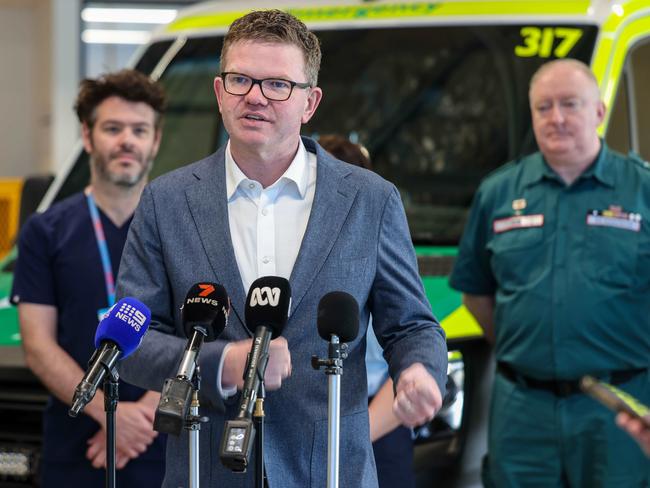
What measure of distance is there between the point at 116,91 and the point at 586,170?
1604 mm

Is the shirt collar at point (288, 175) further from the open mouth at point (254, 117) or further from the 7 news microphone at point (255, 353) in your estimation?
the 7 news microphone at point (255, 353)

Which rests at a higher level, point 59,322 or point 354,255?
point 354,255

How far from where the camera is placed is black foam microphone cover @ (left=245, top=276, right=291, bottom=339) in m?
2.59

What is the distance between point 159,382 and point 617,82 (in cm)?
289

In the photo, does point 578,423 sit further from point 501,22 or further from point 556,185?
point 501,22

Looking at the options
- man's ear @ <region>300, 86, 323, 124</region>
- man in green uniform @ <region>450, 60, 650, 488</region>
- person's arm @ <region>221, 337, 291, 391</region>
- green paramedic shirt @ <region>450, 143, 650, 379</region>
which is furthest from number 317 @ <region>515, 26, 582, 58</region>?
person's arm @ <region>221, 337, 291, 391</region>

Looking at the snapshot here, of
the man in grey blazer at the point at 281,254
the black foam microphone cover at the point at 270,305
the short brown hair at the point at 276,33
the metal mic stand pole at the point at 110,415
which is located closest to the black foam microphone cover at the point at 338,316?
the black foam microphone cover at the point at 270,305

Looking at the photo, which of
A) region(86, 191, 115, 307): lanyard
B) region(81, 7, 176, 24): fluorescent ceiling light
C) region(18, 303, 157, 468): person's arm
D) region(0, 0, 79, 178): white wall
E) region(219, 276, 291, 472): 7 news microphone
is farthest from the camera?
region(0, 0, 79, 178): white wall

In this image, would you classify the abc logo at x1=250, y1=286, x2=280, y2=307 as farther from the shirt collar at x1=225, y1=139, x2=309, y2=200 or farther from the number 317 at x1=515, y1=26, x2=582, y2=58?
the number 317 at x1=515, y1=26, x2=582, y2=58

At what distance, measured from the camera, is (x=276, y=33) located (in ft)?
9.57

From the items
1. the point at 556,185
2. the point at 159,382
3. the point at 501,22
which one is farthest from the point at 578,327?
the point at 159,382

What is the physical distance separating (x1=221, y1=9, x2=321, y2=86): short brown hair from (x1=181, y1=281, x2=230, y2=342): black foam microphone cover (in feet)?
1.87

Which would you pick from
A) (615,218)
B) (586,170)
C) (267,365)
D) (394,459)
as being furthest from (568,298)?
(267,365)

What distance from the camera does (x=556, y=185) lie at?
15.8ft
